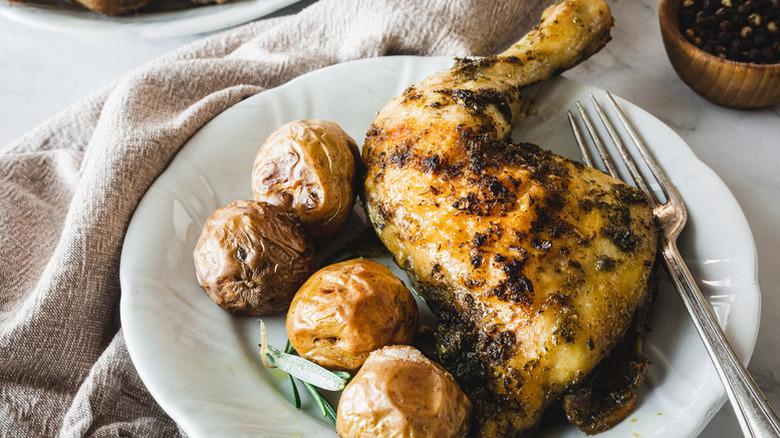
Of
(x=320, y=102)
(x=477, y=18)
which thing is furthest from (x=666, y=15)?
(x=320, y=102)

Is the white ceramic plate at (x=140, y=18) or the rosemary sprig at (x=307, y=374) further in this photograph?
the white ceramic plate at (x=140, y=18)

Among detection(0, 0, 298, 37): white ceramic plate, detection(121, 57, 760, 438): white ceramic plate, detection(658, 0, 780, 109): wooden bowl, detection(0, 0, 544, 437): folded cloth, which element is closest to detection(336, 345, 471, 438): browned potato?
detection(121, 57, 760, 438): white ceramic plate

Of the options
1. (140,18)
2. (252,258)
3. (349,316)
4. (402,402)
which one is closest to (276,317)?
(252,258)

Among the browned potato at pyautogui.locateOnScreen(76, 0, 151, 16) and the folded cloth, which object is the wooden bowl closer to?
the folded cloth

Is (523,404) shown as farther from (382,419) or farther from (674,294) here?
(674,294)

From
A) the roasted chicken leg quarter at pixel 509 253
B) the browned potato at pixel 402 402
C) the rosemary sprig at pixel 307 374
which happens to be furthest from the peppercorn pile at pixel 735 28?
the rosemary sprig at pixel 307 374

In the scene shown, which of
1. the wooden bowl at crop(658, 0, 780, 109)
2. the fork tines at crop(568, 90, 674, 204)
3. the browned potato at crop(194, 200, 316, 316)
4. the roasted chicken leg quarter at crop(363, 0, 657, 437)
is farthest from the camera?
the wooden bowl at crop(658, 0, 780, 109)

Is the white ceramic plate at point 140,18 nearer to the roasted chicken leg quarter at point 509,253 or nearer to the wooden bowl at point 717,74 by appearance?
the roasted chicken leg quarter at point 509,253
